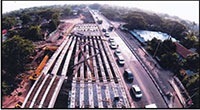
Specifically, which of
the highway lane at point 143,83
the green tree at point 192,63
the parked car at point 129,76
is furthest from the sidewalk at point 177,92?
the parked car at point 129,76

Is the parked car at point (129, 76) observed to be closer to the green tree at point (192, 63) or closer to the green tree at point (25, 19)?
the green tree at point (192, 63)

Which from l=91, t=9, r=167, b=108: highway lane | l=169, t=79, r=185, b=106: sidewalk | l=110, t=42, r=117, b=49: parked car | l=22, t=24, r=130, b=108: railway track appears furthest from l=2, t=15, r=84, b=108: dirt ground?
l=169, t=79, r=185, b=106: sidewalk

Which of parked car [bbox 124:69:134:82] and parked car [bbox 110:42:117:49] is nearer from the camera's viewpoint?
parked car [bbox 124:69:134:82]

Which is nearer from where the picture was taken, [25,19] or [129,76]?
[129,76]

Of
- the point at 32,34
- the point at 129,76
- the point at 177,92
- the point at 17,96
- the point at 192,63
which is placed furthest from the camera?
the point at 32,34

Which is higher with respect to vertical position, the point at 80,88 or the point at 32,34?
the point at 32,34

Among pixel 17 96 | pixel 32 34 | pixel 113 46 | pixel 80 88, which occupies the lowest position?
pixel 17 96

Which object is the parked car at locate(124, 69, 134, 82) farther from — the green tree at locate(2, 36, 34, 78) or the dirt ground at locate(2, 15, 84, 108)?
the green tree at locate(2, 36, 34, 78)

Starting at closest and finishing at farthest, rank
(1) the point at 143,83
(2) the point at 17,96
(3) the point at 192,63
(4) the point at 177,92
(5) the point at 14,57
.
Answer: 1. (2) the point at 17,96
2. (4) the point at 177,92
3. (1) the point at 143,83
4. (5) the point at 14,57
5. (3) the point at 192,63

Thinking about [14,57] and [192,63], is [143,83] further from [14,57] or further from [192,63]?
[14,57]

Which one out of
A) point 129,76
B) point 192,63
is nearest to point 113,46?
point 129,76
